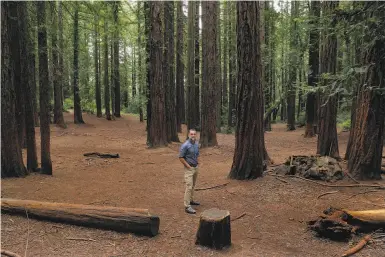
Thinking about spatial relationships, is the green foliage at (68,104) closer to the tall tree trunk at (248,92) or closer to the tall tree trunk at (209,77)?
the tall tree trunk at (209,77)

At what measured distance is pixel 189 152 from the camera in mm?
6957

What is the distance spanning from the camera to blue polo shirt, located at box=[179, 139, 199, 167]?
272 inches

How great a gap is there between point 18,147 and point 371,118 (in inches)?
381

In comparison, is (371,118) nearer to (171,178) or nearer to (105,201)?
(171,178)

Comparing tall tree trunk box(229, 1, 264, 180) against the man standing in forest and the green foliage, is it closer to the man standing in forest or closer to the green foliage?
the man standing in forest

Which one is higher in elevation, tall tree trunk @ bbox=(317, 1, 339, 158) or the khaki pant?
tall tree trunk @ bbox=(317, 1, 339, 158)

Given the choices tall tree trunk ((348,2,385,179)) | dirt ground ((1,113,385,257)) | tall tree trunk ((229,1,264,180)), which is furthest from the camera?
tall tree trunk ((229,1,264,180))

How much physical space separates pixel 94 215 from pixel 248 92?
5444mm

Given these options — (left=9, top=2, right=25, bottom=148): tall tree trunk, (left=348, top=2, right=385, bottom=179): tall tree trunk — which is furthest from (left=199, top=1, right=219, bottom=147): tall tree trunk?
(left=9, top=2, right=25, bottom=148): tall tree trunk

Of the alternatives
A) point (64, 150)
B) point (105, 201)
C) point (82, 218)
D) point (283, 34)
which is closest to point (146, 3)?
point (64, 150)

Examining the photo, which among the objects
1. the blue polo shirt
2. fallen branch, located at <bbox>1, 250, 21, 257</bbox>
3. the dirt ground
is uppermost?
the blue polo shirt

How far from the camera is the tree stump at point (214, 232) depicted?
5379 mm

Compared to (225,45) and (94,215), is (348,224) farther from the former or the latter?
(225,45)

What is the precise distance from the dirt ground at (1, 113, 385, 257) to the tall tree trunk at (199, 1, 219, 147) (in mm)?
1720
